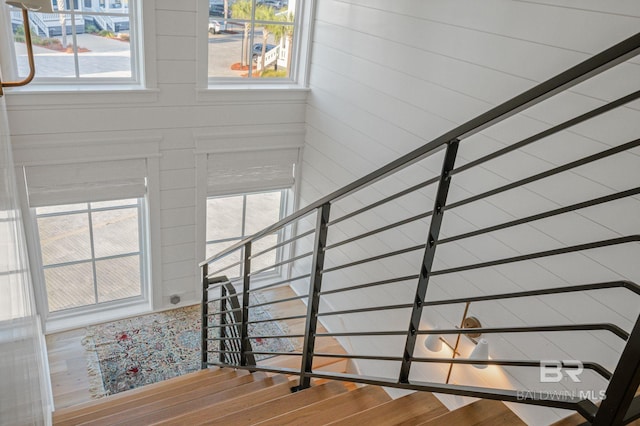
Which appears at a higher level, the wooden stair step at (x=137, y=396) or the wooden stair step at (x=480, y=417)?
the wooden stair step at (x=480, y=417)

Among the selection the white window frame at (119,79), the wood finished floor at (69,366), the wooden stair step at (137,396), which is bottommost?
the wood finished floor at (69,366)

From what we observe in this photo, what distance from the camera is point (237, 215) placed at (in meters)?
5.27

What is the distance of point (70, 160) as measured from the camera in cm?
413

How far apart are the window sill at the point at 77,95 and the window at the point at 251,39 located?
72 centimetres

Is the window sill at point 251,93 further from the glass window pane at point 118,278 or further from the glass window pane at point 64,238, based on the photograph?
the glass window pane at point 118,278

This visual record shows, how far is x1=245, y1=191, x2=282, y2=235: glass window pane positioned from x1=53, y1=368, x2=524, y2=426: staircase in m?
2.16

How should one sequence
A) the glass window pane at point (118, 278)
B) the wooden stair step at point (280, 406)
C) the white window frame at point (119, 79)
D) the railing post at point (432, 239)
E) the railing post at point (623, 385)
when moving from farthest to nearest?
the glass window pane at point (118, 278) < the white window frame at point (119, 79) < the wooden stair step at point (280, 406) < the railing post at point (432, 239) < the railing post at point (623, 385)

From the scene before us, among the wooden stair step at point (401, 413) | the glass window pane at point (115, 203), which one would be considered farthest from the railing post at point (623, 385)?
the glass window pane at point (115, 203)

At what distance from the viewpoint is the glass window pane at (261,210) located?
5324 millimetres

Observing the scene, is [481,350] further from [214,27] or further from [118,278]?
[118,278]

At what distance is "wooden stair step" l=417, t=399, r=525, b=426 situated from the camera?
5.11 feet

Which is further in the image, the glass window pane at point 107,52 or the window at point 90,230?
the window at point 90,230

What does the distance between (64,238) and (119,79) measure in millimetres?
1512

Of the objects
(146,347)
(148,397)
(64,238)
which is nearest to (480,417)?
(148,397)
